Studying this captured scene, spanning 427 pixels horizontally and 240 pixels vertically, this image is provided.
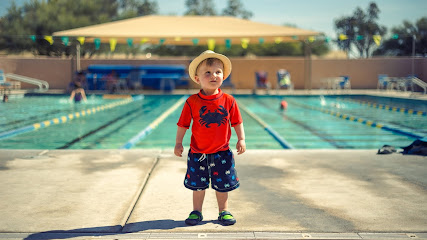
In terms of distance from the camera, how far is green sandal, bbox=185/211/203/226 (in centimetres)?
325

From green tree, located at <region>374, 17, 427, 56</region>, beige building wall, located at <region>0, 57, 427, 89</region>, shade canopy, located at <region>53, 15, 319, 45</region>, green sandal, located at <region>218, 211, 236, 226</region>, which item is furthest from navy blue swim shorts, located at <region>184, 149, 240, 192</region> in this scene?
green tree, located at <region>374, 17, 427, 56</region>

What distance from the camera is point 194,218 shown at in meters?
3.28

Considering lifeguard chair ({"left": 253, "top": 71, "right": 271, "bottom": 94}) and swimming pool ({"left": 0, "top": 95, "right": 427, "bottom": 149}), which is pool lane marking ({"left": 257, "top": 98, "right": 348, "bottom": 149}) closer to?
swimming pool ({"left": 0, "top": 95, "right": 427, "bottom": 149})

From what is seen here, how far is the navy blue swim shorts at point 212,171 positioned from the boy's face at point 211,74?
47cm

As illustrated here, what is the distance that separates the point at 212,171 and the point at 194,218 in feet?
1.11

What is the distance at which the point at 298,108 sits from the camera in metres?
16.3

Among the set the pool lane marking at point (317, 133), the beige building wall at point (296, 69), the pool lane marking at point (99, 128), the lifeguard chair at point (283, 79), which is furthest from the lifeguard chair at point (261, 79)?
the pool lane marking at point (317, 133)

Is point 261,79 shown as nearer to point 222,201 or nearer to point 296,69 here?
point 296,69

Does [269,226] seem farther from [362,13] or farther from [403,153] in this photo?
[362,13]

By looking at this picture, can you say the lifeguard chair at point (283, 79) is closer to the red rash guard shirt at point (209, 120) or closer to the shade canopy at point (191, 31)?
the shade canopy at point (191, 31)

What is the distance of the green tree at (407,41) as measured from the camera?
34.5 metres

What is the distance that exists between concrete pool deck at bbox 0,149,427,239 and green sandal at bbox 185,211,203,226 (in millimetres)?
52

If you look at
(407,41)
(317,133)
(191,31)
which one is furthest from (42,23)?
(317,133)

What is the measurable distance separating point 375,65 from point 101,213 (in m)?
24.6
